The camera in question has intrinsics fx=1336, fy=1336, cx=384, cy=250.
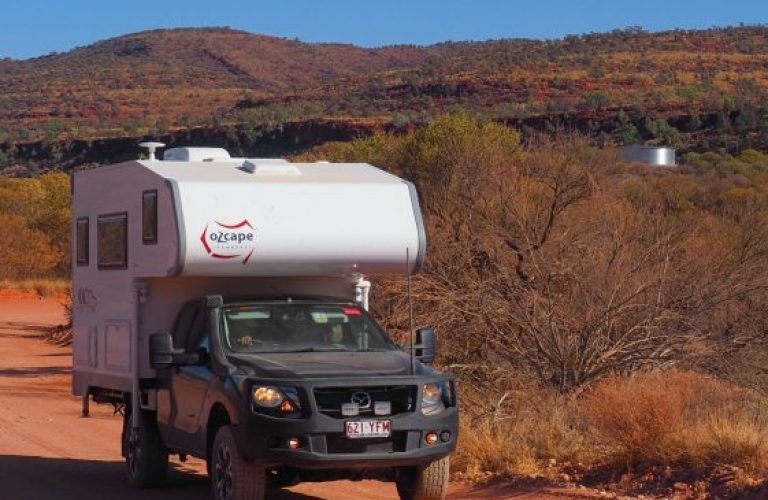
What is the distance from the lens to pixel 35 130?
92.2m

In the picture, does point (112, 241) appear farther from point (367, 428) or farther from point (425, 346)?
point (367, 428)

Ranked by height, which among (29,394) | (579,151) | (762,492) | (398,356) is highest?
(579,151)

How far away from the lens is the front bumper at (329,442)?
9.07m

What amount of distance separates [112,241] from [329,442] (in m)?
3.75

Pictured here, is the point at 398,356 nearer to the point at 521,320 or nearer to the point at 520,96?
the point at 521,320

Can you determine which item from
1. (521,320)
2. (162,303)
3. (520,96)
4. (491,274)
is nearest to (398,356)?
(162,303)

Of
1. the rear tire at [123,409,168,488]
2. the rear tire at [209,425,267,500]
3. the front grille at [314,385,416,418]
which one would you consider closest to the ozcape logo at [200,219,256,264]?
the rear tire at [209,425,267,500]

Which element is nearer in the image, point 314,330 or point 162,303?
→ point 314,330

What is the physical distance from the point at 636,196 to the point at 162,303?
1176 centimetres

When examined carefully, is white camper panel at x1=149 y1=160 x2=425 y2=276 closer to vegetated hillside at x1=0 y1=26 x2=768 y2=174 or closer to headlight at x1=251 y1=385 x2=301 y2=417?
headlight at x1=251 y1=385 x2=301 y2=417

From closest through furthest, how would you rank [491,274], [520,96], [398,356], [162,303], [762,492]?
[762,492]
[398,356]
[162,303]
[491,274]
[520,96]

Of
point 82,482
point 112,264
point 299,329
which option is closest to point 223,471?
point 299,329

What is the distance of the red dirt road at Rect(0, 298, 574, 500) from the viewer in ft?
36.2

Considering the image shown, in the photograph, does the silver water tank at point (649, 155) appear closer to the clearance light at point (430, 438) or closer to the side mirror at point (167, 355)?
the side mirror at point (167, 355)
